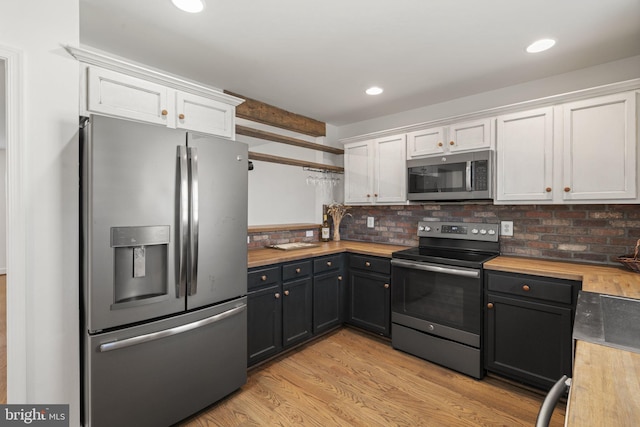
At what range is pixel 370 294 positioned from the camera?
3.16m

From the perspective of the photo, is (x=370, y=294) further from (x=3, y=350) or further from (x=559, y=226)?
(x=3, y=350)

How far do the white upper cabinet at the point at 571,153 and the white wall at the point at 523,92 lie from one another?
38 centimetres

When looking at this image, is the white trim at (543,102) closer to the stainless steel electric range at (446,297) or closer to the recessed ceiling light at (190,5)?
the stainless steel electric range at (446,297)

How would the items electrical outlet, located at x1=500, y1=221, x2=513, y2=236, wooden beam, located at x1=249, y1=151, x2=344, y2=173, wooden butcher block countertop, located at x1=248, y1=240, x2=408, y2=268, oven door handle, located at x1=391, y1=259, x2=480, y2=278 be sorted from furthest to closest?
1. wooden beam, located at x1=249, y1=151, x2=344, y2=173
2. electrical outlet, located at x1=500, y1=221, x2=513, y2=236
3. wooden butcher block countertop, located at x1=248, y1=240, x2=408, y2=268
4. oven door handle, located at x1=391, y1=259, x2=480, y2=278

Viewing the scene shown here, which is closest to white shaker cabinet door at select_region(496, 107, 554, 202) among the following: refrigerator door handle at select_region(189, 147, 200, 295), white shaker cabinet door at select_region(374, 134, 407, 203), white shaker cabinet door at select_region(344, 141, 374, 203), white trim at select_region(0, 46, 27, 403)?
white shaker cabinet door at select_region(374, 134, 407, 203)

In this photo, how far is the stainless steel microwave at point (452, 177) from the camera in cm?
265

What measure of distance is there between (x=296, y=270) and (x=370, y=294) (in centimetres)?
86

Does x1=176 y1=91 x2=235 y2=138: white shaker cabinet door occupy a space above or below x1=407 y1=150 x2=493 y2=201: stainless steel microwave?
above

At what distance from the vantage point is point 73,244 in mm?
1718

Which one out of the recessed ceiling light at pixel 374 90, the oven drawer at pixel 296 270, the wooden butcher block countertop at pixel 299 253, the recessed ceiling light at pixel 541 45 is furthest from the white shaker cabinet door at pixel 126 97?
the recessed ceiling light at pixel 541 45

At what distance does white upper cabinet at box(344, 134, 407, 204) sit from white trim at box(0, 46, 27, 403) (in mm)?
2844

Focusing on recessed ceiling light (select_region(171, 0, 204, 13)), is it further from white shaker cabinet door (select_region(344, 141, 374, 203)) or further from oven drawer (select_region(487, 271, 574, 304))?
oven drawer (select_region(487, 271, 574, 304))

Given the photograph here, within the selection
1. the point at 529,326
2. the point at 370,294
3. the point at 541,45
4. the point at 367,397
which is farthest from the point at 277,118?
the point at 529,326

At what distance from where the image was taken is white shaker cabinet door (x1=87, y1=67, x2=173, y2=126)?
5.88 ft
